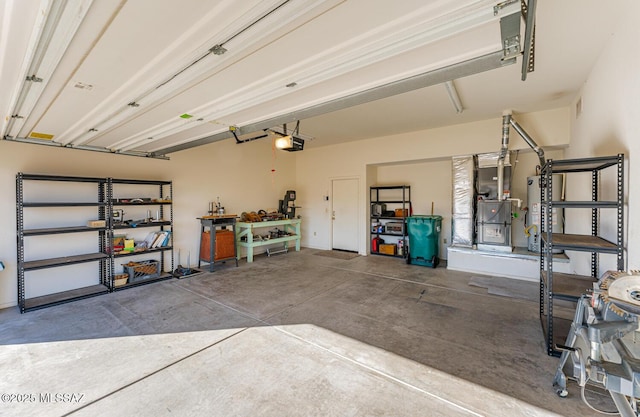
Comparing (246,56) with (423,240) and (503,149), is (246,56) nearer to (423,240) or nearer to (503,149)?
(503,149)

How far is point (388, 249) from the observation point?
6.54m

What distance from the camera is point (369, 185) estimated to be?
679cm

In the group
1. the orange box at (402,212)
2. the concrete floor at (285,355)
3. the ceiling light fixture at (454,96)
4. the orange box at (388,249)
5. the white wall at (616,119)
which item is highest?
the ceiling light fixture at (454,96)

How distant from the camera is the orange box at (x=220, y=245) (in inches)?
216

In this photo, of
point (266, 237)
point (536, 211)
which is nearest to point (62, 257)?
point (266, 237)

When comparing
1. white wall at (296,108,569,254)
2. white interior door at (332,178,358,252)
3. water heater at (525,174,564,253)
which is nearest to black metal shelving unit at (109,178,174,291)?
white wall at (296,108,569,254)

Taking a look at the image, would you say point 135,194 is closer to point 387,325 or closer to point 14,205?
point 14,205

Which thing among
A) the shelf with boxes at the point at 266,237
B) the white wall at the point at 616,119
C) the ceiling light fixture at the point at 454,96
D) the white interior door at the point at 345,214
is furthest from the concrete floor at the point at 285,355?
the white interior door at the point at 345,214

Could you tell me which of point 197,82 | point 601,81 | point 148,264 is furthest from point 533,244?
point 148,264

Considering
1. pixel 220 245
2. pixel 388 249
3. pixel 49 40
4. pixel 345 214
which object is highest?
pixel 49 40

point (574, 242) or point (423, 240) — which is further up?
point (574, 242)

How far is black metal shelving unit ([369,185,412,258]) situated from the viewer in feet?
21.0

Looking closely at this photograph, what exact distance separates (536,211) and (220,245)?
5.90m

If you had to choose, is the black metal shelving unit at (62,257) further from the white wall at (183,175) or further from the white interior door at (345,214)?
the white interior door at (345,214)
